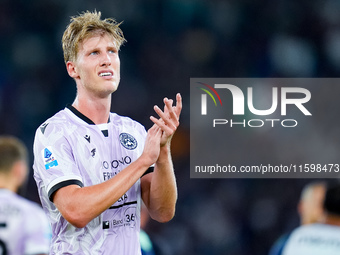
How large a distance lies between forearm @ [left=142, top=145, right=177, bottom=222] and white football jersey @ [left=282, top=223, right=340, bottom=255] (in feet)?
1.99

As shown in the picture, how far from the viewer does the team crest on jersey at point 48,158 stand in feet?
7.77

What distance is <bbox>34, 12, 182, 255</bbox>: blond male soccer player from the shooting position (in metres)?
2.27

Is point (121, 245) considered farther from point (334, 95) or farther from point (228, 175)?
point (334, 95)

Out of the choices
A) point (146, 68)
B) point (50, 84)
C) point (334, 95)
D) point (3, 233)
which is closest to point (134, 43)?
point (146, 68)

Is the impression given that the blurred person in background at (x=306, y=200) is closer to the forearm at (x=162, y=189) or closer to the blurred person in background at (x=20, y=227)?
the forearm at (x=162, y=189)

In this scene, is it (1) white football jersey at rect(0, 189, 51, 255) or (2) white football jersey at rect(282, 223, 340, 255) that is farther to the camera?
(1) white football jersey at rect(0, 189, 51, 255)

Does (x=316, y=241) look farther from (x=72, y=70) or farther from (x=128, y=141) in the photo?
(x=72, y=70)

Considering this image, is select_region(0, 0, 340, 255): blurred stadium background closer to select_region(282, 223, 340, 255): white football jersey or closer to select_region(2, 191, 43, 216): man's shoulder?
select_region(2, 191, 43, 216): man's shoulder

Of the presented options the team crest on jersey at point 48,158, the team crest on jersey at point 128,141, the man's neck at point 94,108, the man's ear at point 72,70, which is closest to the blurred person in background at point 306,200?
the team crest on jersey at point 128,141

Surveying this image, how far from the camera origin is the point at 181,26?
6078 millimetres

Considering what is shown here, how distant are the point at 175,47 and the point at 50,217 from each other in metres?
3.87

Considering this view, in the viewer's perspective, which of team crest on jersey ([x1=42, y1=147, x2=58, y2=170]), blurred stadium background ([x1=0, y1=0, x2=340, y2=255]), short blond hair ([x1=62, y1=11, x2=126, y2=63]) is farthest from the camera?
blurred stadium background ([x1=0, y1=0, x2=340, y2=255])

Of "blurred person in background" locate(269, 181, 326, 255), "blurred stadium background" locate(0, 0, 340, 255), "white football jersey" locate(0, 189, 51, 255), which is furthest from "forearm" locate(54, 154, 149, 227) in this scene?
"blurred stadium background" locate(0, 0, 340, 255)

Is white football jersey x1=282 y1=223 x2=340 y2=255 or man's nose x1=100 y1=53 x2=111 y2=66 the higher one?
man's nose x1=100 y1=53 x2=111 y2=66
